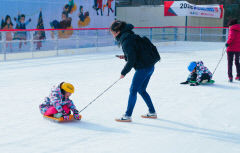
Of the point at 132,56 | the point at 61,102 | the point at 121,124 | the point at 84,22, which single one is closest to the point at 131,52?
the point at 132,56

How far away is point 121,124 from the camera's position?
446cm

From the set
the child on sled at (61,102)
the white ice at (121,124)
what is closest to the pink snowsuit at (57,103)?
the child on sled at (61,102)

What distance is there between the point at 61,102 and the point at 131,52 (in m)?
1.09

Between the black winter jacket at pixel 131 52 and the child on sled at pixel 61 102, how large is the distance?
729mm

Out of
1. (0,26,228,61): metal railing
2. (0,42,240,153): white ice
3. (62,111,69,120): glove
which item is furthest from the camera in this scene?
(0,26,228,61): metal railing

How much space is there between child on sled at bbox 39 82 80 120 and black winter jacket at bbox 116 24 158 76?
0.73 meters

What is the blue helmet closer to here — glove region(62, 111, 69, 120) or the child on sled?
the child on sled

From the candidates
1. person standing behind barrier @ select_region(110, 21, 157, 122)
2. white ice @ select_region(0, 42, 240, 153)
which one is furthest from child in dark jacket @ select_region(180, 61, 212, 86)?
person standing behind barrier @ select_region(110, 21, 157, 122)

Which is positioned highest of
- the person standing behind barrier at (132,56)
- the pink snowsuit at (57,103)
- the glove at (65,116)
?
the person standing behind barrier at (132,56)

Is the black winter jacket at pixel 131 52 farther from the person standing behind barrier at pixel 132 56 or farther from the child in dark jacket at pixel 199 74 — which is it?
the child in dark jacket at pixel 199 74

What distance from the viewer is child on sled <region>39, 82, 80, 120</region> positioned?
4.26 meters

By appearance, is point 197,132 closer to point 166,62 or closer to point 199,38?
point 166,62

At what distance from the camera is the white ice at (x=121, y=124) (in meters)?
3.62

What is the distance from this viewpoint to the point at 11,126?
4297 mm
